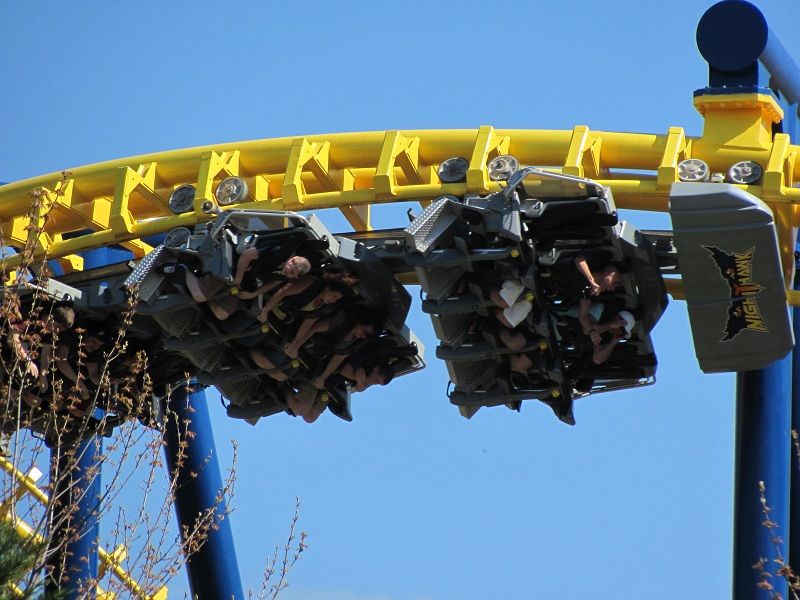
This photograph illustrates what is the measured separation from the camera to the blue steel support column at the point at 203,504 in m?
12.4

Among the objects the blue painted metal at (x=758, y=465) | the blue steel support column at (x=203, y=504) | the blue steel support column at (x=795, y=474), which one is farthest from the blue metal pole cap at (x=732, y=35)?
the blue steel support column at (x=203, y=504)

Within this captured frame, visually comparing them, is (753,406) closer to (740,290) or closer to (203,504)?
(740,290)

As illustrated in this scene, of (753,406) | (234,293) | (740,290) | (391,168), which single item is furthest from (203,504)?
(740,290)

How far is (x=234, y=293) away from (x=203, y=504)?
2909 millimetres

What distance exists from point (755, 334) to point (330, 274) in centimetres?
257

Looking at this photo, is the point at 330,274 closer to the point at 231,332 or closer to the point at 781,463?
the point at 231,332

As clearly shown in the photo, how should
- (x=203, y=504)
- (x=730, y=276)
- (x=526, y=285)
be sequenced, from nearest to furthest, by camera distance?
(x=730, y=276) → (x=526, y=285) → (x=203, y=504)

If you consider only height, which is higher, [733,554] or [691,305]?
[691,305]

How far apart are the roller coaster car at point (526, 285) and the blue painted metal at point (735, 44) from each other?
4.51 feet

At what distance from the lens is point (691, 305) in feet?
31.4

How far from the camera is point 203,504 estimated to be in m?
Answer: 12.7

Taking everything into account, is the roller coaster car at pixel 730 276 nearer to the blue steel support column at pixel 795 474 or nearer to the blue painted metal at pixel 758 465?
the blue painted metal at pixel 758 465

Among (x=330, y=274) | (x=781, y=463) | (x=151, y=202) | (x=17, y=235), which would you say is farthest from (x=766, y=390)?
(x=17, y=235)

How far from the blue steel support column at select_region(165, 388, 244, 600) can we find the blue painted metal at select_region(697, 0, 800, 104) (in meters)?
4.50
